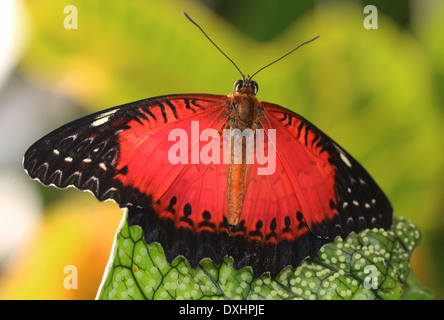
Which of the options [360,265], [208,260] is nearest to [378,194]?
[360,265]

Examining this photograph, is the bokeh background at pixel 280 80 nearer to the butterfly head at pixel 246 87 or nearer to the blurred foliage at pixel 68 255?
the blurred foliage at pixel 68 255

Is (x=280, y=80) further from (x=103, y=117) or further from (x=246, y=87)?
(x=103, y=117)

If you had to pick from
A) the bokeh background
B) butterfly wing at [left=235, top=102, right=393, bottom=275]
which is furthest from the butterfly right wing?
the bokeh background

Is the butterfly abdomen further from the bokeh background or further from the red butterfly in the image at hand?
the bokeh background

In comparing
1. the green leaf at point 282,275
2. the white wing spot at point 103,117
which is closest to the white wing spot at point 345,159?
the green leaf at point 282,275

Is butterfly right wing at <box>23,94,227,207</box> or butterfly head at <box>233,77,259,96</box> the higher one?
butterfly head at <box>233,77,259,96</box>

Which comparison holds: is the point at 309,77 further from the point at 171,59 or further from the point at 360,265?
the point at 360,265
